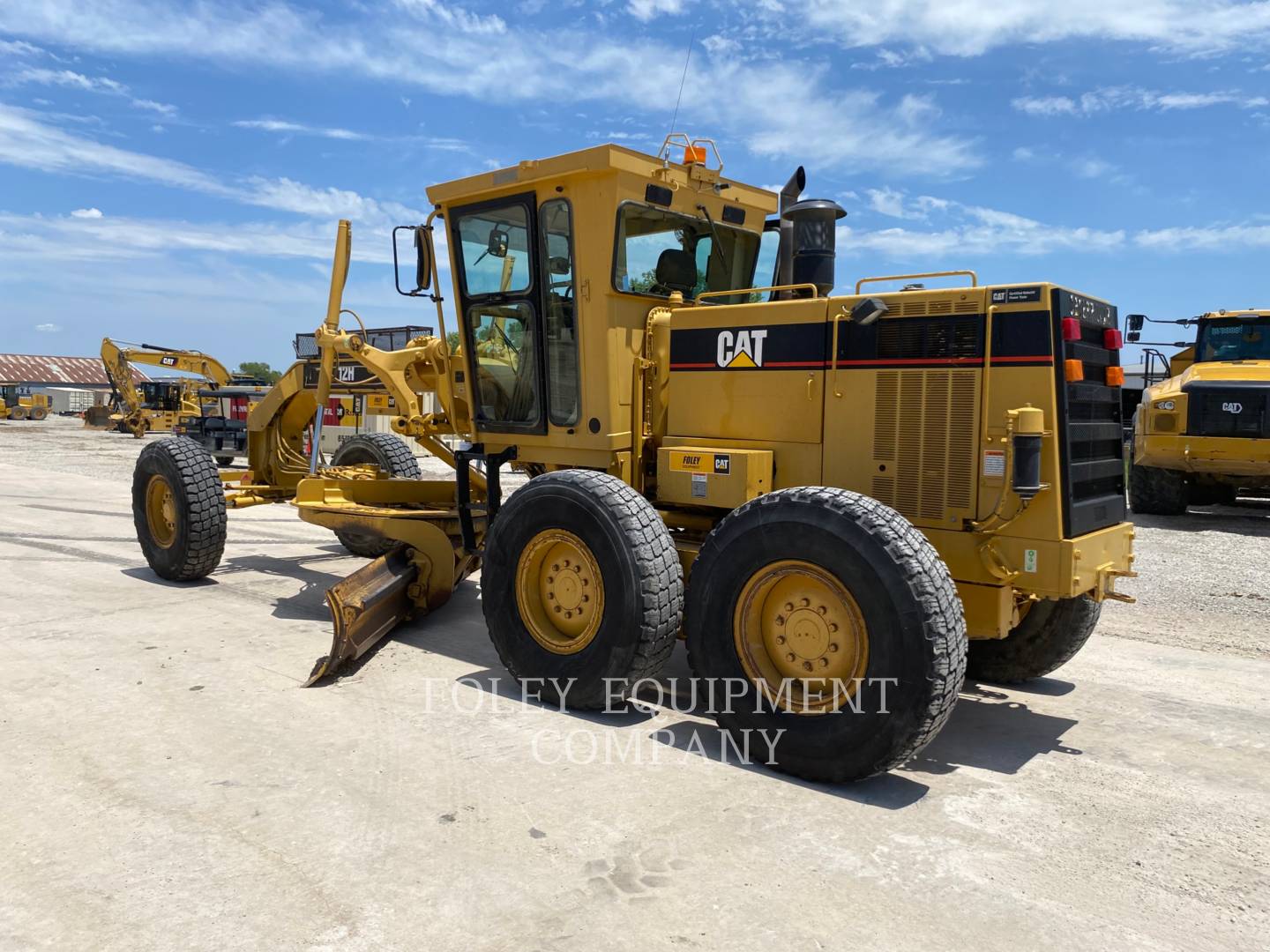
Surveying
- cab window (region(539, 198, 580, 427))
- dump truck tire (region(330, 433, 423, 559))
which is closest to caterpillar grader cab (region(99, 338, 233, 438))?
dump truck tire (region(330, 433, 423, 559))

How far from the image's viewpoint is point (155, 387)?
3416cm

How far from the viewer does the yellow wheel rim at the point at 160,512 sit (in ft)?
26.6

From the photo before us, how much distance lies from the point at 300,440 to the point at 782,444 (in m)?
5.89

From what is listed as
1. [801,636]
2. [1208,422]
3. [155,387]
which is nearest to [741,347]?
[801,636]

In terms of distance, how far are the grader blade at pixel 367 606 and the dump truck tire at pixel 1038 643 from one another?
364 cm

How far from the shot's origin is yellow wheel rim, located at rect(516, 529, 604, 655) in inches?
195

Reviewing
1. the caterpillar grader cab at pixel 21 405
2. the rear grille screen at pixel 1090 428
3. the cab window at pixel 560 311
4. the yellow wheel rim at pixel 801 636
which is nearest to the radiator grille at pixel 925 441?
the rear grille screen at pixel 1090 428

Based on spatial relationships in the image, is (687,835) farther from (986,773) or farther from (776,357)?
(776,357)

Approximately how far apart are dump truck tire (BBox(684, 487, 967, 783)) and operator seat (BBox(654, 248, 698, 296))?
2.08m

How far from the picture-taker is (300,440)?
30.7 ft

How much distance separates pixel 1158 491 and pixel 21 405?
53.4 metres

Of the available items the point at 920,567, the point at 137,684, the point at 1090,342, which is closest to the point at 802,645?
the point at 920,567

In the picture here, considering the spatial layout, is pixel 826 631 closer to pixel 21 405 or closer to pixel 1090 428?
pixel 1090 428

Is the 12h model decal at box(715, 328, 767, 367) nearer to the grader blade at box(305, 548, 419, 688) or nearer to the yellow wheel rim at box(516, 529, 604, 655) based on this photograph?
the yellow wheel rim at box(516, 529, 604, 655)
